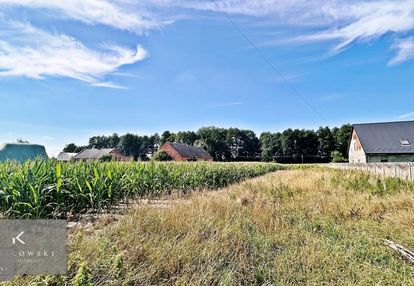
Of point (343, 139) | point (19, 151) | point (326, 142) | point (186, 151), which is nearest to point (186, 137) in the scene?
point (186, 151)

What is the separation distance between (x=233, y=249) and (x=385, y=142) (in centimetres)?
3729

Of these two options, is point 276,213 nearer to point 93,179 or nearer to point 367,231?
point 367,231

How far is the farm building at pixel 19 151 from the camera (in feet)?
50.8

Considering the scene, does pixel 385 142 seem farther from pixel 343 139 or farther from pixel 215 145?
pixel 215 145

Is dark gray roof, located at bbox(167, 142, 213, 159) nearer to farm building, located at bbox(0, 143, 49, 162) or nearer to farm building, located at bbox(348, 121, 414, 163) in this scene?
farm building, located at bbox(348, 121, 414, 163)

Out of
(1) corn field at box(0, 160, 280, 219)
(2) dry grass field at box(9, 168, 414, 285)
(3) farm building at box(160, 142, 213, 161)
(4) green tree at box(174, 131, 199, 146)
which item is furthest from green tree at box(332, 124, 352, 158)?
(2) dry grass field at box(9, 168, 414, 285)

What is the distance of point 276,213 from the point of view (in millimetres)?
6129

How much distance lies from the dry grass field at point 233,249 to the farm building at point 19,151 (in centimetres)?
1374

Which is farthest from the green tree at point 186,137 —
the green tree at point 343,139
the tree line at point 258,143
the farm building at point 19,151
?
the farm building at point 19,151

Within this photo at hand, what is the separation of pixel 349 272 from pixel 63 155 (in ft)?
241

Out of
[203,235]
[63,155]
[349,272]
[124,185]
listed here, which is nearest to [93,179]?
[124,185]

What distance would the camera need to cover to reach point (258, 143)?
93812 mm

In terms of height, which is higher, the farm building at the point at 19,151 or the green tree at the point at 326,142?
the green tree at the point at 326,142

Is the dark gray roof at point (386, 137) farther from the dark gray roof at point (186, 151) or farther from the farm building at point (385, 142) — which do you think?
the dark gray roof at point (186, 151)
